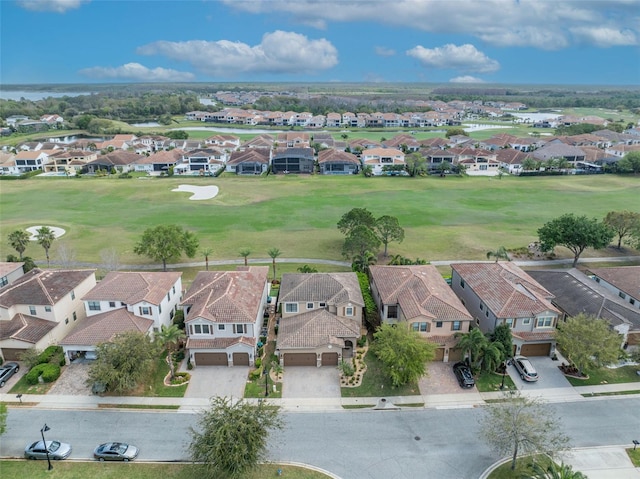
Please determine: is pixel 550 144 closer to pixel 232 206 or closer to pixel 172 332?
pixel 232 206

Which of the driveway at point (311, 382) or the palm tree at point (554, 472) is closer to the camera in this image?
the palm tree at point (554, 472)

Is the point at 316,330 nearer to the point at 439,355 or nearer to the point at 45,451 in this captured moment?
the point at 439,355

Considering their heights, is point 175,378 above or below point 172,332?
below

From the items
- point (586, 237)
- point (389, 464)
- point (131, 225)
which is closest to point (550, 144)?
point (586, 237)

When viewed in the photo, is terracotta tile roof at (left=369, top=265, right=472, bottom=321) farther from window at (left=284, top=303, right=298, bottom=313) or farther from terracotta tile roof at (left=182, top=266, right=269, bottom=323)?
terracotta tile roof at (left=182, top=266, right=269, bottom=323)

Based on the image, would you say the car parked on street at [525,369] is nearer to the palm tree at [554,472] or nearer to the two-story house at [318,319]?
the palm tree at [554,472]

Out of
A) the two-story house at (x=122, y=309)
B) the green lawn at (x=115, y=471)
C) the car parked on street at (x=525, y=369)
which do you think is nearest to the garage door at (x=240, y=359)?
the two-story house at (x=122, y=309)
